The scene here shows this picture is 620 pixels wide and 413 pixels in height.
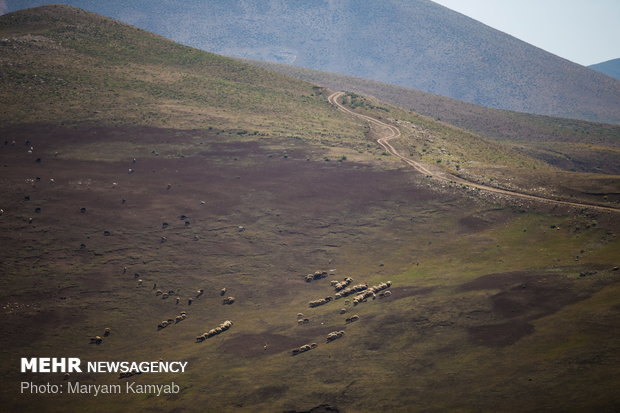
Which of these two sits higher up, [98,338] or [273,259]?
[273,259]

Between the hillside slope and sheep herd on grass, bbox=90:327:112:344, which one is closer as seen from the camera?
sheep herd on grass, bbox=90:327:112:344

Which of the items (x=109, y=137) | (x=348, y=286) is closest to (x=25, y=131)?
(x=109, y=137)

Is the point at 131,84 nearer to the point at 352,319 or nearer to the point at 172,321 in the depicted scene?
the point at 172,321

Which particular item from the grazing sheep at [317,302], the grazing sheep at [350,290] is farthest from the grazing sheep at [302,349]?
the grazing sheep at [350,290]

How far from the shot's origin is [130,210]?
6994cm

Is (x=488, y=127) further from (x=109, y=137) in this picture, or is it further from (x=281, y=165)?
(x=109, y=137)

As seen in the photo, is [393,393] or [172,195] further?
[172,195]

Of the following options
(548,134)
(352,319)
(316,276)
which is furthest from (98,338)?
(548,134)

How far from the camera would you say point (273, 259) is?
63.5 meters

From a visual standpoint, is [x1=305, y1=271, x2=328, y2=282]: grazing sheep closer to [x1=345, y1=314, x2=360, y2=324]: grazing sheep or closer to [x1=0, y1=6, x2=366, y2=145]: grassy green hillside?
[x1=345, y1=314, x2=360, y2=324]: grazing sheep

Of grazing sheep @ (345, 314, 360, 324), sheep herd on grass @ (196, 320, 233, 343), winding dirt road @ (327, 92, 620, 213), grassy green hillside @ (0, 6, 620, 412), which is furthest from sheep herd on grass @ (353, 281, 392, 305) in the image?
winding dirt road @ (327, 92, 620, 213)

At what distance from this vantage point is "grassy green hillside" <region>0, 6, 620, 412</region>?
37688mm

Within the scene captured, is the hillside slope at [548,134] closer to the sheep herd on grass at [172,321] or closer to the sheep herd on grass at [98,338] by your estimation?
the sheep herd on grass at [172,321]

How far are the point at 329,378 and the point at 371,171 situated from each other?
52.9 metres
